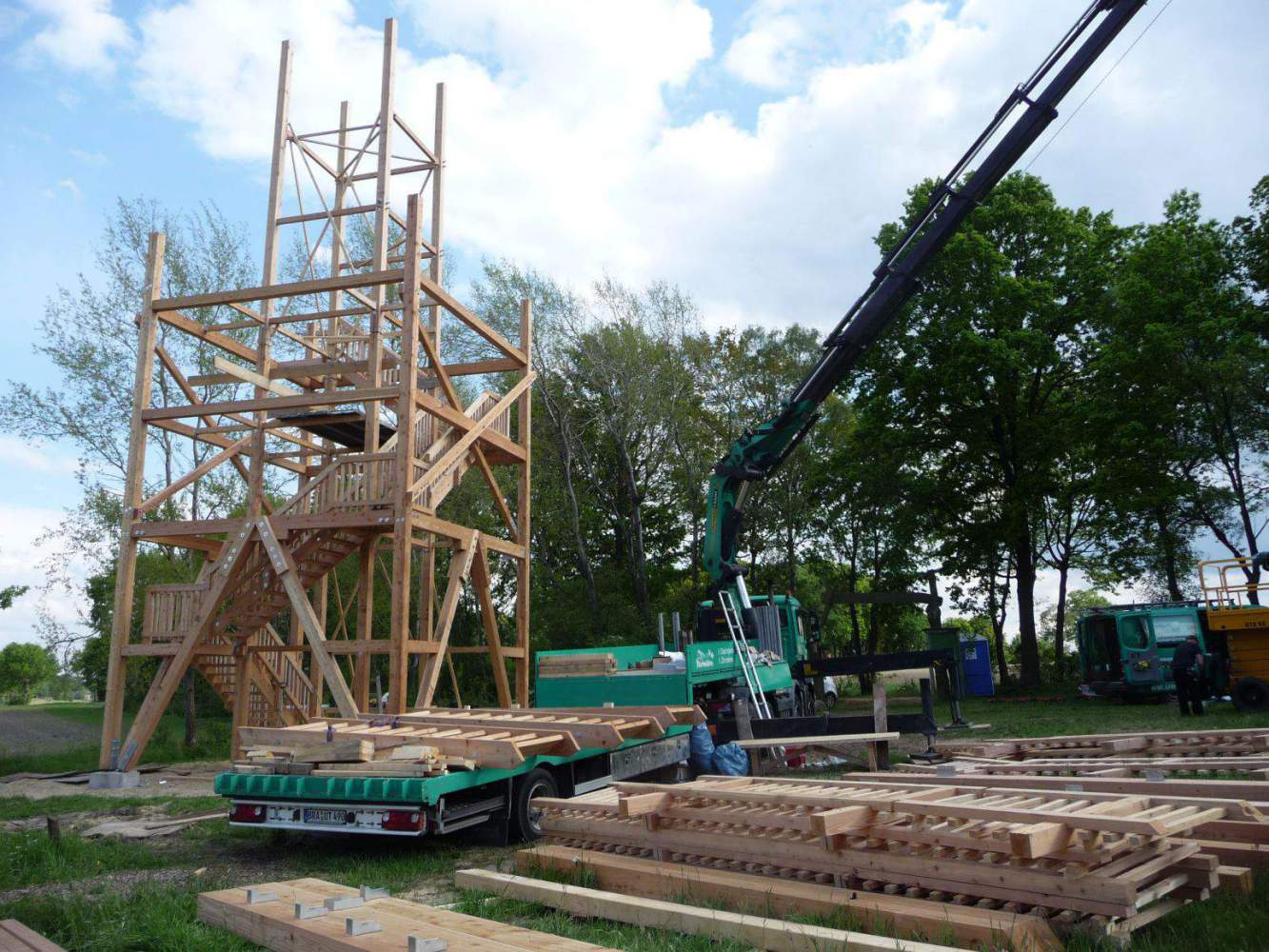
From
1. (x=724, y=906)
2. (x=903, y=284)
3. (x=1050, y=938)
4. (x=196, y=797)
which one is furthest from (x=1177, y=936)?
(x=903, y=284)

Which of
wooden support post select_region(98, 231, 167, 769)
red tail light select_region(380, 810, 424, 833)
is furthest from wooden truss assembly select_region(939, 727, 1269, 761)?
wooden support post select_region(98, 231, 167, 769)

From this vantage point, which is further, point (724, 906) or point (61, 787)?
point (61, 787)

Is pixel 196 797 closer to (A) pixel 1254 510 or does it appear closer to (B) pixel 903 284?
(B) pixel 903 284

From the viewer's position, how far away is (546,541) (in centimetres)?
3603

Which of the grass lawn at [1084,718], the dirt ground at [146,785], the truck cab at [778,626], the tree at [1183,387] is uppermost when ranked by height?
the tree at [1183,387]

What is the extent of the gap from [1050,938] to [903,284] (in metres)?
15.3

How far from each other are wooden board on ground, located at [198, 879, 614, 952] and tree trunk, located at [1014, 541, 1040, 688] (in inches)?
1098

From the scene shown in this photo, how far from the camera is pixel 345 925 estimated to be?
4750 millimetres

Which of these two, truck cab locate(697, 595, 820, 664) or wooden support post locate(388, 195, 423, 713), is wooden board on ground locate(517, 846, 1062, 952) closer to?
wooden support post locate(388, 195, 423, 713)

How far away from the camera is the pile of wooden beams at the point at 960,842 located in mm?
5078

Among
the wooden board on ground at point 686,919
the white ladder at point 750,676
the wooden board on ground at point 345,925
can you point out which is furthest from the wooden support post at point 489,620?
the wooden board on ground at point 345,925

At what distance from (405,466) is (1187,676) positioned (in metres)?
15.3

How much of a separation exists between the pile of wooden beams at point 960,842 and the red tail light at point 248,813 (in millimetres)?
3280

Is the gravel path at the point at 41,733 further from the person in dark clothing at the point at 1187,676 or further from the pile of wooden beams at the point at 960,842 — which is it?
the person in dark clothing at the point at 1187,676
